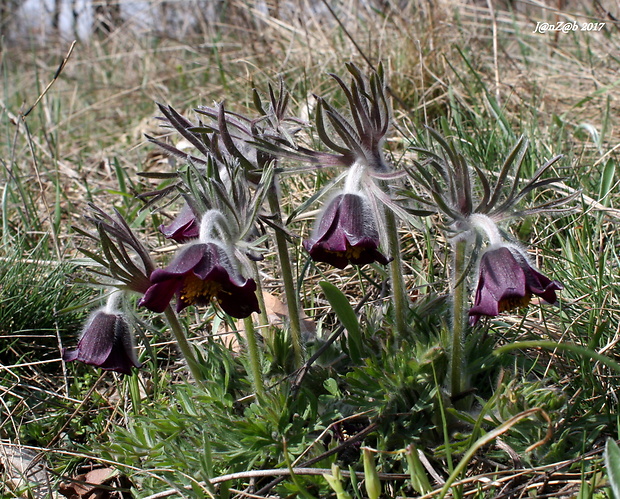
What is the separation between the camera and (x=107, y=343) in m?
1.65

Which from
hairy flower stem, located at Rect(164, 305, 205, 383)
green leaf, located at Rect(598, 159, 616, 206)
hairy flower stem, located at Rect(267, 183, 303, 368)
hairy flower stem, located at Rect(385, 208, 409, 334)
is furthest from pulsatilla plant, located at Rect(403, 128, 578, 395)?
green leaf, located at Rect(598, 159, 616, 206)

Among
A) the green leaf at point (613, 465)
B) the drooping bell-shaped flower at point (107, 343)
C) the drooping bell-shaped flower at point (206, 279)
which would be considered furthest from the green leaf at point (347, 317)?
the green leaf at point (613, 465)

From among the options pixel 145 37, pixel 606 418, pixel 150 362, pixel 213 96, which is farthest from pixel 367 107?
pixel 145 37

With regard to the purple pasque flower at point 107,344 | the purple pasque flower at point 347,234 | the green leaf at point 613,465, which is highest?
the purple pasque flower at point 347,234

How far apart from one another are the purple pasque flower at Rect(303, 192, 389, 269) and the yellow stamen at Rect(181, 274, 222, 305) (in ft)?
0.83

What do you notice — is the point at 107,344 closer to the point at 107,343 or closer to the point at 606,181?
the point at 107,343

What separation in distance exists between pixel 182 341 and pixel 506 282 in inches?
36.9

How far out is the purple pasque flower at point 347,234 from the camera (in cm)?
146

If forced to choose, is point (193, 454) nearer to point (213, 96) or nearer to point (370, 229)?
point (370, 229)

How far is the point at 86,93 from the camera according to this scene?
17.1 ft

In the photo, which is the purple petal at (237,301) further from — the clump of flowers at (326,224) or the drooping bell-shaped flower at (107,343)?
the drooping bell-shaped flower at (107,343)

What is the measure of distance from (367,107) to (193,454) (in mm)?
1090

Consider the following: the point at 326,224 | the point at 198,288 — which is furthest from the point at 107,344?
the point at 326,224

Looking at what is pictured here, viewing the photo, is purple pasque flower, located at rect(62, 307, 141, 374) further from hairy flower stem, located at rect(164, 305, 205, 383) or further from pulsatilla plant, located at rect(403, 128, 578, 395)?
pulsatilla plant, located at rect(403, 128, 578, 395)
